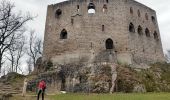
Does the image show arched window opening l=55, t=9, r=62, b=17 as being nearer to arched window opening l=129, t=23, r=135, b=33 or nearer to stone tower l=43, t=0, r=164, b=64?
stone tower l=43, t=0, r=164, b=64

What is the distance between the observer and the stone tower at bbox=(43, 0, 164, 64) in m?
27.8

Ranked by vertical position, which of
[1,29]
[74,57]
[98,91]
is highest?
[1,29]

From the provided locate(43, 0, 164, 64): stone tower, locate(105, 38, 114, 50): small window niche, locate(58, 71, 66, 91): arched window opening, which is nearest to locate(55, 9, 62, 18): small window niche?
locate(43, 0, 164, 64): stone tower

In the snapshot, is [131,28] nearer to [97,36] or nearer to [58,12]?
[97,36]

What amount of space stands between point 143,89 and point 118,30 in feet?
26.9

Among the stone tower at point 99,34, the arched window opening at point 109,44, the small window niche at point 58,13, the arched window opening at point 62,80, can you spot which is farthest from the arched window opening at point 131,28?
the arched window opening at point 62,80

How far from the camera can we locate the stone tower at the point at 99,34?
27.8 meters

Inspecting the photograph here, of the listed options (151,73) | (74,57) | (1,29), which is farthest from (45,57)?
(151,73)

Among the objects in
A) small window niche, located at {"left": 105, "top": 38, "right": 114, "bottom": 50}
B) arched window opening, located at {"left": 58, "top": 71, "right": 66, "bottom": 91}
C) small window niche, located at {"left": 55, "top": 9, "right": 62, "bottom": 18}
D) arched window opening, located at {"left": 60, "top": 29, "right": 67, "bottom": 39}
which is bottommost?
arched window opening, located at {"left": 58, "top": 71, "right": 66, "bottom": 91}

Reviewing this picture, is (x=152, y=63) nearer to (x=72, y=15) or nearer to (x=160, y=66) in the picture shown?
(x=160, y=66)

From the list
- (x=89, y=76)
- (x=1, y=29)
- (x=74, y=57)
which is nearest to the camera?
(x=89, y=76)

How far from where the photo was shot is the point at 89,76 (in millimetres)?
24094

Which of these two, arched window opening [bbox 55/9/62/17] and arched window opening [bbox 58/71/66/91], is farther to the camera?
arched window opening [bbox 55/9/62/17]

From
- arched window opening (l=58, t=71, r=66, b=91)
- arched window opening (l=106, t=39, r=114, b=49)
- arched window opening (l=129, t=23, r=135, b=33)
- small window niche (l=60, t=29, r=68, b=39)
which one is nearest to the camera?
arched window opening (l=58, t=71, r=66, b=91)
